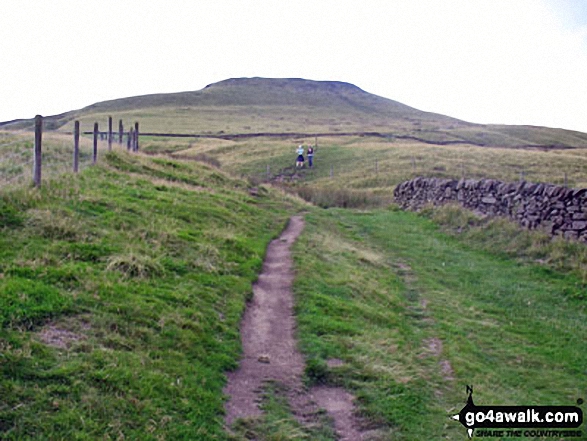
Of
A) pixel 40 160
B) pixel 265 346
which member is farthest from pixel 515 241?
pixel 40 160

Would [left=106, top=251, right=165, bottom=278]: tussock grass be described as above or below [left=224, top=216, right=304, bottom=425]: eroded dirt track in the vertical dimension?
above

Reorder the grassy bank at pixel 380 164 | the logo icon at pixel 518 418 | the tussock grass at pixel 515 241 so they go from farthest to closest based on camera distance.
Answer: the grassy bank at pixel 380 164
the tussock grass at pixel 515 241
the logo icon at pixel 518 418

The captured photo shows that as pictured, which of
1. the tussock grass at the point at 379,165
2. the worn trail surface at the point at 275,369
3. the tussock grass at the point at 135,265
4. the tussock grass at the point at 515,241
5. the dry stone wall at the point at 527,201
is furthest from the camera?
the tussock grass at the point at 379,165

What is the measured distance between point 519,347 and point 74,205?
8192 millimetres

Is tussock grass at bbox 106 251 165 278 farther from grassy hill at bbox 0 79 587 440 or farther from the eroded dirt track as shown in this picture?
the eroded dirt track

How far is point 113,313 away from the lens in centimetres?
718

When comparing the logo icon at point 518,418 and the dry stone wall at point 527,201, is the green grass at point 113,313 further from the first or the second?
the dry stone wall at point 527,201

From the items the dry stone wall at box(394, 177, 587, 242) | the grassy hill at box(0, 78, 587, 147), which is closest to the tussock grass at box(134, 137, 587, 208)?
the dry stone wall at box(394, 177, 587, 242)

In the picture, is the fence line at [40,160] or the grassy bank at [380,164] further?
the grassy bank at [380,164]

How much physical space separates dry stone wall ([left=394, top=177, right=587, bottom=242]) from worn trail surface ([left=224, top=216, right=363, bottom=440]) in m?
9.01

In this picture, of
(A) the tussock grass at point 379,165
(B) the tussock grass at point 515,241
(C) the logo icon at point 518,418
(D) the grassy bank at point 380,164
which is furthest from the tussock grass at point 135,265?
(D) the grassy bank at point 380,164

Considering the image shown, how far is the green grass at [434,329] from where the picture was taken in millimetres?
6969

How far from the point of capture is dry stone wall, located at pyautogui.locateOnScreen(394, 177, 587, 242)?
15789 millimetres

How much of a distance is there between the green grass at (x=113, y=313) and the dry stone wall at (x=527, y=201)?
820 centimetres
